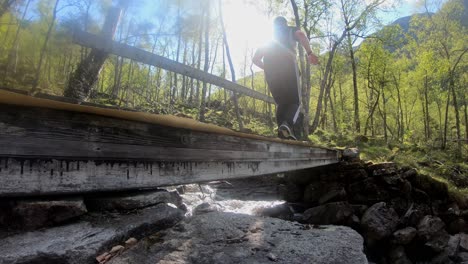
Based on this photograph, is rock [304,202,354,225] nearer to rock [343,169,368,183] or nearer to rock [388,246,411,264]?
rock [388,246,411,264]

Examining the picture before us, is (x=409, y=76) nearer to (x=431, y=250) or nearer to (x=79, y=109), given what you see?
(x=431, y=250)

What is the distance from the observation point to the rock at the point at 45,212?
4.15 feet

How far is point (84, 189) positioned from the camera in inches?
56.3

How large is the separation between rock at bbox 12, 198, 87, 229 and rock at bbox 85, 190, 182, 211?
160mm

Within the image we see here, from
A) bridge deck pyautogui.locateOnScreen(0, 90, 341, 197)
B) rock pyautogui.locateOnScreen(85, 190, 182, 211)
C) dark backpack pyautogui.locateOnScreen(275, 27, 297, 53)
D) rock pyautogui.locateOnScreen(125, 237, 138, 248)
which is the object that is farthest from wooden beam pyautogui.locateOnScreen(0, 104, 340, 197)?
dark backpack pyautogui.locateOnScreen(275, 27, 297, 53)

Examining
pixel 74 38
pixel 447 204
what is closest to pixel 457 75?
pixel 447 204

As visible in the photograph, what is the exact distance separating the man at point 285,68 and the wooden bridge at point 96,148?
8.53 feet

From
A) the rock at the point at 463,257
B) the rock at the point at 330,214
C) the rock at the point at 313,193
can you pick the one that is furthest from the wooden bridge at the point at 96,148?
the rock at the point at 463,257

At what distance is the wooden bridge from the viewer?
120 centimetres

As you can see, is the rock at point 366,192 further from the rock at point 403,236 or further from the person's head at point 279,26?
the person's head at point 279,26

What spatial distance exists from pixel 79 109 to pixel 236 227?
63.9 inches

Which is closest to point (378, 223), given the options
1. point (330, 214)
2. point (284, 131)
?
point (330, 214)

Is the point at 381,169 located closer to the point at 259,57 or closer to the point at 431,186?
the point at 431,186

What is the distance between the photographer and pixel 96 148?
57.4 inches
